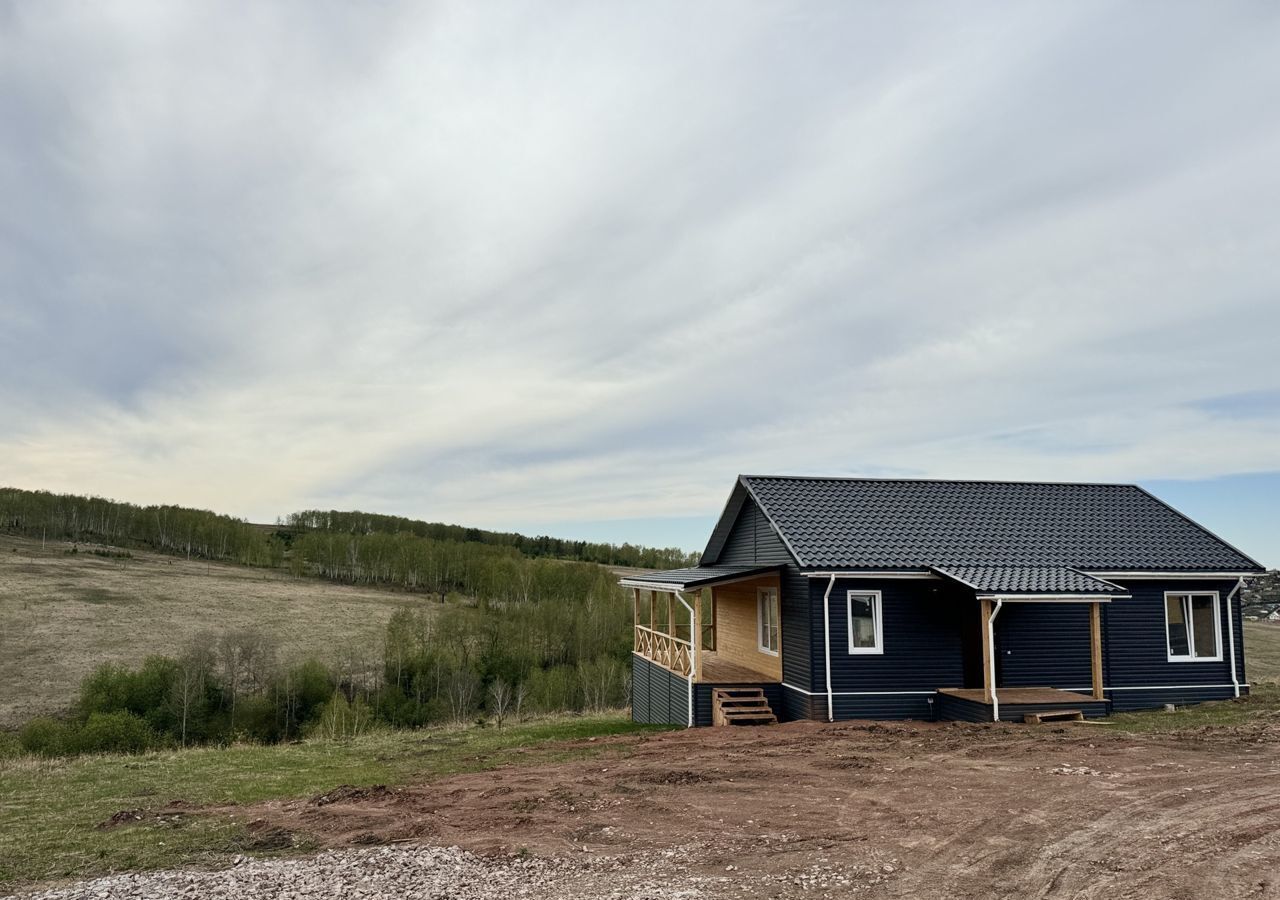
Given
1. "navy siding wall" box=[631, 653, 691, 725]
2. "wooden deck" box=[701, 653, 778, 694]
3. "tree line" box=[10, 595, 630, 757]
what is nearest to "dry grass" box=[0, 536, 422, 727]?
"tree line" box=[10, 595, 630, 757]

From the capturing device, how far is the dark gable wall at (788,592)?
1573 centimetres

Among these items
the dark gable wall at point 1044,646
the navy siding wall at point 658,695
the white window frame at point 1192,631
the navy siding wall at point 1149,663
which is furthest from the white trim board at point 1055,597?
the navy siding wall at point 658,695

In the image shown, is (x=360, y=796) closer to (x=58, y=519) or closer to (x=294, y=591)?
(x=294, y=591)

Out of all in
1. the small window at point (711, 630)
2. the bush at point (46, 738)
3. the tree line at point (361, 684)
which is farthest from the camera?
the tree line at point (361, 684)

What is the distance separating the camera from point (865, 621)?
15719 mm

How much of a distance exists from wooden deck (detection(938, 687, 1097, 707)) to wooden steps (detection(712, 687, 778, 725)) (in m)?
3.22

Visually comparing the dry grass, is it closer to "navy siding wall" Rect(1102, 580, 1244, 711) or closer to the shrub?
the shrub

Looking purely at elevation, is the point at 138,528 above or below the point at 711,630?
above

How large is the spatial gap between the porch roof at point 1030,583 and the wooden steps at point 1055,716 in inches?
76.7

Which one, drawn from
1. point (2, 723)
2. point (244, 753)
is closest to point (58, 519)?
point (2, 723)

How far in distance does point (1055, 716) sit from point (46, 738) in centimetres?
3723

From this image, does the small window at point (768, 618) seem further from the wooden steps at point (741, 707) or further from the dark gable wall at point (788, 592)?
the wooden steps at point (741, 707)

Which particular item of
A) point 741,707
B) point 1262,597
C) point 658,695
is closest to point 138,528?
point 658,695

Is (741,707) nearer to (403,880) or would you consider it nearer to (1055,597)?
(1055,597)
